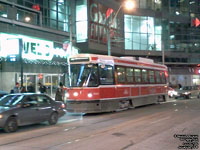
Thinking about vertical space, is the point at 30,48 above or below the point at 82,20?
below

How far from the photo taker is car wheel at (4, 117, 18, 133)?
10877mm

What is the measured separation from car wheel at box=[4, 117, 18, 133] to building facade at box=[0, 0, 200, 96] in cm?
601

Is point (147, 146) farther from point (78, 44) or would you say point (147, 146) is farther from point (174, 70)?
point (174, 70)

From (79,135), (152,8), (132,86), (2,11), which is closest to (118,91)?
(132,86)

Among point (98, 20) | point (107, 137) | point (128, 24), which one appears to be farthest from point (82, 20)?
point (107, 137)

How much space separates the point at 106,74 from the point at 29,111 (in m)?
6.28

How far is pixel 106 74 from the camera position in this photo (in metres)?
16.8

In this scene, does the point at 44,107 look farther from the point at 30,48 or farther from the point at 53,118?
the point at 30,48

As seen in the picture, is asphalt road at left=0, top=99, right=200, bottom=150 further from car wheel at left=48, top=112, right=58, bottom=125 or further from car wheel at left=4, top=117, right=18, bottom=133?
car wheel at left=48, top=112, right=58, bottom=125

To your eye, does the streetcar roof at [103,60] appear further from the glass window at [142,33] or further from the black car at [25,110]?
the glass window at [142,33]

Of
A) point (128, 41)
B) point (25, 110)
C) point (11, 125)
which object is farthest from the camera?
point (128, 41)

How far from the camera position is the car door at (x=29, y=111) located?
450 inches

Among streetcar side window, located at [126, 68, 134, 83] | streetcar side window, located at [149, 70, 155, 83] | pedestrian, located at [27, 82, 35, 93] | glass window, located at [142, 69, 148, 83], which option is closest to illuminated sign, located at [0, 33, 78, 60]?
pedestrian, located at [27, 82, 35, 93]

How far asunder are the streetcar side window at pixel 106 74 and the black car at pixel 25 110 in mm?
3756
